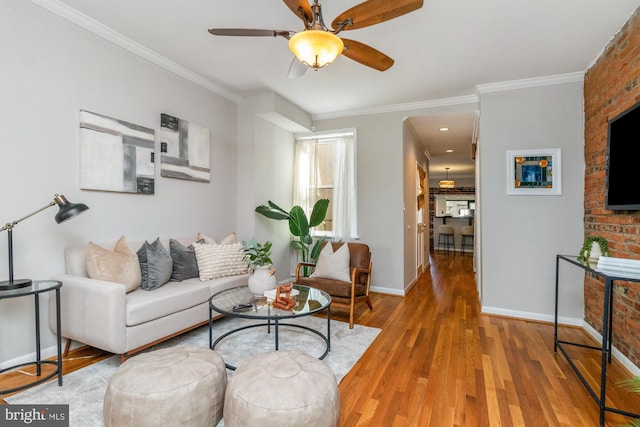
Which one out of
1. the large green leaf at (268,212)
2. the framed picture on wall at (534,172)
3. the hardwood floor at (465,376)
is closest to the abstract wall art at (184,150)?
the large green leaf at (268,212)

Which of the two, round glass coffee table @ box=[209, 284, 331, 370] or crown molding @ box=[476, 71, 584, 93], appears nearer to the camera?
round glass coffee table @ box=[209, 284, 331, 370]

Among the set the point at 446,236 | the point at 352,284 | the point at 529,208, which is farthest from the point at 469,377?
the point at 446,236

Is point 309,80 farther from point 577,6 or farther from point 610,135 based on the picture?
point 610,135

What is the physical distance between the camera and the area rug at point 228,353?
1922 mm

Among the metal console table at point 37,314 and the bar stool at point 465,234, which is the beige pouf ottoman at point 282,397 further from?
→ the bar stool at point 465,234

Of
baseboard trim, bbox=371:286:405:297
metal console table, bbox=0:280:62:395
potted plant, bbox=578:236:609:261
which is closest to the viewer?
metal console table, bbox=0:280:62:395

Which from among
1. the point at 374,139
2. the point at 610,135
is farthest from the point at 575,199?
the point at 374,139

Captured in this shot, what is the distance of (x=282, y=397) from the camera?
4.57 feet

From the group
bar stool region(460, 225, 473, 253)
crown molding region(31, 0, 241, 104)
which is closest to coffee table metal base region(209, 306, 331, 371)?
crown molding region(31, 0, 241, 104)

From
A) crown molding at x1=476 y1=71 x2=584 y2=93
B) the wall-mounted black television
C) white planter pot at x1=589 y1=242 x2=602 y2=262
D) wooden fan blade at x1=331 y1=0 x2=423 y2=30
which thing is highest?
crown molding at x1=476 y1=71 x2=584 y2=93

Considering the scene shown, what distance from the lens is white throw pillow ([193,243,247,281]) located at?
3.21 meters

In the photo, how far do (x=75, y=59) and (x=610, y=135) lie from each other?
4.43m

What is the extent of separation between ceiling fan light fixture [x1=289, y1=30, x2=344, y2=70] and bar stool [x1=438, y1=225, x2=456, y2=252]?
8.82 meters

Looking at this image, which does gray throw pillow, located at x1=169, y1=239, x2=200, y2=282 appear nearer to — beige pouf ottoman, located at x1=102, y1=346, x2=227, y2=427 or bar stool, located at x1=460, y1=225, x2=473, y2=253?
beige pouf ottoman, located at x1=102, y1=346, x2=227, y2=427
